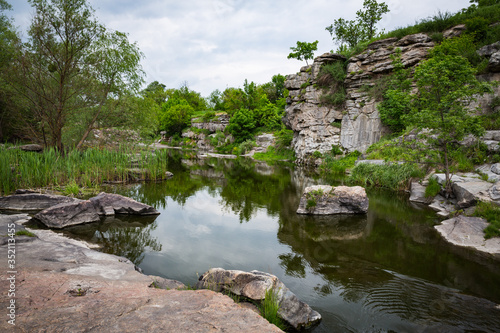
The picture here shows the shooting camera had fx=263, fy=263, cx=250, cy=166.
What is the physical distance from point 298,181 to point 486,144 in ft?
33.9

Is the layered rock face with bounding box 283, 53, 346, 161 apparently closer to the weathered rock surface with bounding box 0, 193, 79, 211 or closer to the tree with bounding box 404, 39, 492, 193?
the tree with bounding box 404, 39, 492, 193

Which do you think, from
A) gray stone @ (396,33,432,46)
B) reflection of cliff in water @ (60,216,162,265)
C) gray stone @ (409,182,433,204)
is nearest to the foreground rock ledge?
reflection of cliff in water @ (60,216,162,265)

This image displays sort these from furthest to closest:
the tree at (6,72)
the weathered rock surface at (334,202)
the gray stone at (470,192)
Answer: the tree at (6,72), the weathered rock surface at (334,202), the gray stone at (470,192)

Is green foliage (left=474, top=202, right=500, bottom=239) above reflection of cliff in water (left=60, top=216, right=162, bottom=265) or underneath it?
above

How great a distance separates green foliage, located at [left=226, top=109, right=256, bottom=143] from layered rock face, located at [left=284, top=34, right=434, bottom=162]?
40.3 feet

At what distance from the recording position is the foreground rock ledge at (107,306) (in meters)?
2.64

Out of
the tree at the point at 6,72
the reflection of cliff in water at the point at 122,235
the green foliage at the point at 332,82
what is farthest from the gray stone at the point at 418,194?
the tree at the point at 6,72

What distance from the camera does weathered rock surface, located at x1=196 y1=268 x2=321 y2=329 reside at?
4070 millimetres

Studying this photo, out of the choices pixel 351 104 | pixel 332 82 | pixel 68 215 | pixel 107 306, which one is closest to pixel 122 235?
pixel 68 215

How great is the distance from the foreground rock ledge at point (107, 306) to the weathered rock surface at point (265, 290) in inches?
29.2

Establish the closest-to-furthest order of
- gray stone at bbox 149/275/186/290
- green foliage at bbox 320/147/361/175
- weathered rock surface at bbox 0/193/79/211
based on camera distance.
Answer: gray stone at bbox 149/275/186/290 < weathered rock surface at bbox 0/193/79/211 < green foliage at bbox 320/147/361/175

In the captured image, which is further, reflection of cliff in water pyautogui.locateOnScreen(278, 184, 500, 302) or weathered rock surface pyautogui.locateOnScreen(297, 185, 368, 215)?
weathered rock surface pyautogui.locateOnScreen(297, 185, 368, 215)

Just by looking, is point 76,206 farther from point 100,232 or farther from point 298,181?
point 298,181

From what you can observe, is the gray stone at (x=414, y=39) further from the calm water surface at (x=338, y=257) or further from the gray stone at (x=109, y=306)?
the gray stone at (x=109, y=306)
